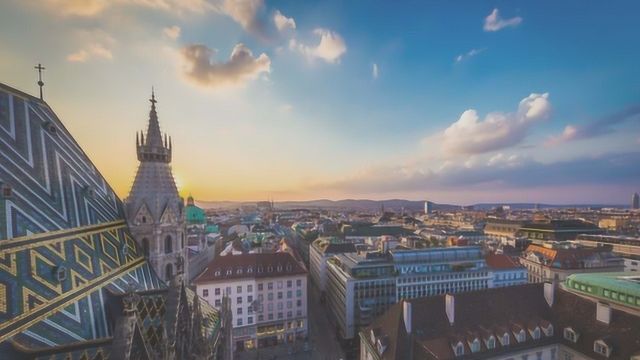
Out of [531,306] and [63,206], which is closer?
[63,206]

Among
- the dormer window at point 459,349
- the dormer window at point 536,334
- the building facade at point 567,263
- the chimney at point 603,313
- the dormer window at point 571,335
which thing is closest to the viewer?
the dormer window at point 459,349

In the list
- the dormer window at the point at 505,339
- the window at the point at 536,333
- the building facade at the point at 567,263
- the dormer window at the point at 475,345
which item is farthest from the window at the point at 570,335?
the building facade at the point at 567,263

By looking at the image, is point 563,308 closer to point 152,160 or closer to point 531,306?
point 531,306

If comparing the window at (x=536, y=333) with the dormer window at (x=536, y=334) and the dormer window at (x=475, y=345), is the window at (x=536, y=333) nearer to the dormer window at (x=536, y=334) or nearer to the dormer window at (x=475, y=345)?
the dormer window at (x=536, y=334)

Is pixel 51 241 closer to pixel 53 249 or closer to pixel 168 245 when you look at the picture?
pixel 53 249

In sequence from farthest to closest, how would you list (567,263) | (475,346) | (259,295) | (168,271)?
(567,263) → (259,295) → (475,346) → (168,271)

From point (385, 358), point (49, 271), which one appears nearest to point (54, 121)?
point (49, 271)

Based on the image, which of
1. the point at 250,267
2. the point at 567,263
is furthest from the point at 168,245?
Result: the point at 567,263
